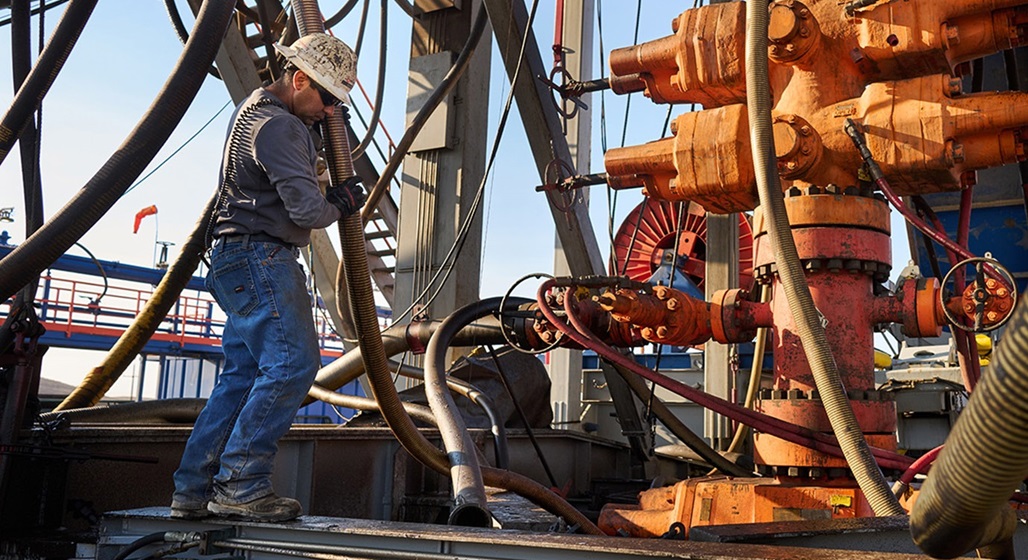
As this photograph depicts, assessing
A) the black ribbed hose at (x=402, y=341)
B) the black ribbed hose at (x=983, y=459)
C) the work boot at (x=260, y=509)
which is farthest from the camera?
the black ribbed hose at (x=402, y=341)

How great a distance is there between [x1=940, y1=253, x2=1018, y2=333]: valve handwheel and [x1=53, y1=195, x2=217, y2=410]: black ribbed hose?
276 centimetres

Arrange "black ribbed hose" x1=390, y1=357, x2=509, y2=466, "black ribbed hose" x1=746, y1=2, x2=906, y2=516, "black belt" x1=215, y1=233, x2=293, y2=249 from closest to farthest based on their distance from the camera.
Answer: "black ribbed hose" x1=746, y1=2, x2=906, y2=516, "black belt" x1=215, y1=233, x2=293, y2=249, "black ribbed hose" x1=390, y1=357, x2=509, y2=466

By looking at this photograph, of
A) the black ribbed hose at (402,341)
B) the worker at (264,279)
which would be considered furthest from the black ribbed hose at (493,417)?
the worker at (264,279)

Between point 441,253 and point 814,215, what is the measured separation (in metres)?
3.35

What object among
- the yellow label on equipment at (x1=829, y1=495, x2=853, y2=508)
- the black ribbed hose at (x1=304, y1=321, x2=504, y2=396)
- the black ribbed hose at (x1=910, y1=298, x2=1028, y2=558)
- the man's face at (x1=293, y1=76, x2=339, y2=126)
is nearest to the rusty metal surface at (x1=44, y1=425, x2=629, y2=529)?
the black ribbed hose at (x1=304, y1=321, x2=504, y2=396)

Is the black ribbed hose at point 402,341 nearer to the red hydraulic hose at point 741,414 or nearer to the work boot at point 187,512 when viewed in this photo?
the red hydraulic hose at point 741,414

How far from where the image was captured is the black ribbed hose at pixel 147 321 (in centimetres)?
352

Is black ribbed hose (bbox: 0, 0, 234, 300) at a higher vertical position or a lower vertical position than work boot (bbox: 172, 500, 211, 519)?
higher

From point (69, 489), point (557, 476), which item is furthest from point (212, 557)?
point (557, 476)

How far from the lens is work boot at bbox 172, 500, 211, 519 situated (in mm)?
2203

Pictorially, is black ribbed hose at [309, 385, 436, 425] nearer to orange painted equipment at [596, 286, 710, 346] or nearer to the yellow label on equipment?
orange painted equipment at [596, 286, 710, 346]

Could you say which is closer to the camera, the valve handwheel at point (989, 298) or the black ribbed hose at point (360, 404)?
the valve handwheel at point (989, 298)

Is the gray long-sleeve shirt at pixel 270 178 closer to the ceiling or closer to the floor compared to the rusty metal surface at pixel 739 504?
closer to the ceiling

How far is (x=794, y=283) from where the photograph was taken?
209 cm
